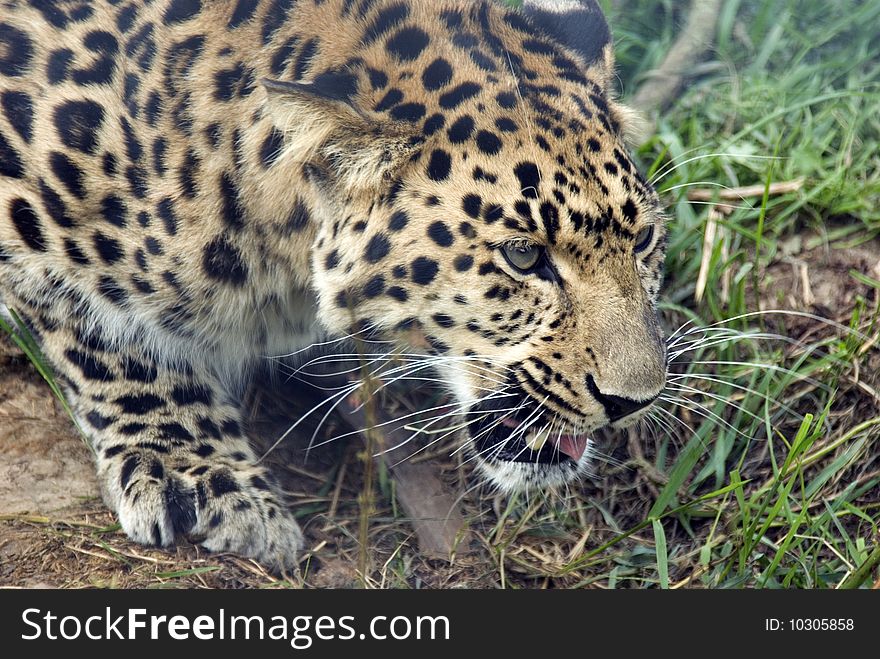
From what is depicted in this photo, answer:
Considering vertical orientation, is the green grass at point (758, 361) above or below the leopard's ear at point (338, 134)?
below

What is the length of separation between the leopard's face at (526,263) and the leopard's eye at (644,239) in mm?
13

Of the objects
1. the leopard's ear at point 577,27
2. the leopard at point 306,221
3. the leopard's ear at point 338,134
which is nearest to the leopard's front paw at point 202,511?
the leopard at point 306,221

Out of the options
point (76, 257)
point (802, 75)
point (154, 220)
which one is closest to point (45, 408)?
point (76, 257)

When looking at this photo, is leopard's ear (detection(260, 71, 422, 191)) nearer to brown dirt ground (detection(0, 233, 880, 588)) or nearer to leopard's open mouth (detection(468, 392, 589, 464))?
leopard's open mouth (detection(468, 392, 589, 464))

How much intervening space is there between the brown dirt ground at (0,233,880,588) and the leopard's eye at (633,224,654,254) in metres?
1.21

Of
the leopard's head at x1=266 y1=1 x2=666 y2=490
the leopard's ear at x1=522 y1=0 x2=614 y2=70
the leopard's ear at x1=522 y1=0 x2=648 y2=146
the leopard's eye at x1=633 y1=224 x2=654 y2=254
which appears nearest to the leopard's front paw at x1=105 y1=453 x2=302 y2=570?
the leopard's head at x1=266 y1=1 x2=666 y2=490

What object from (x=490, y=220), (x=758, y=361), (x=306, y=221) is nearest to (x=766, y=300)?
(x=758, y=361)

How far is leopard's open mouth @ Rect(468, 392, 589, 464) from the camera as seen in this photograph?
12.5 feet

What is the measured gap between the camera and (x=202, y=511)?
13.9ft

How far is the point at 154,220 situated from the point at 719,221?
2621 mm

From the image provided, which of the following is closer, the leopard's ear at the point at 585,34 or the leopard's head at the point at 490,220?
the leopard's head at the point at 490,220

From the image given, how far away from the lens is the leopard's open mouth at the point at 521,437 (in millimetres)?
3822

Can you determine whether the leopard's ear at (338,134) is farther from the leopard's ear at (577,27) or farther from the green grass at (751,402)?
the green grass at (751,402)
